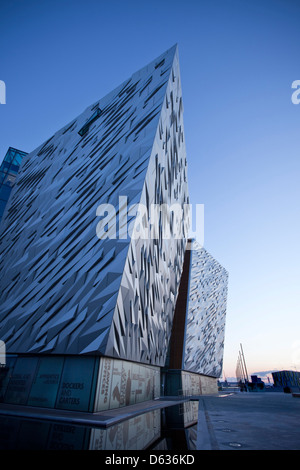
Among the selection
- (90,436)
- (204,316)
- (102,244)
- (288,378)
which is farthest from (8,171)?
(288,378)

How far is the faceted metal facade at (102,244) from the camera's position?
12.0 meters

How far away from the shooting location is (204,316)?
39.7 m

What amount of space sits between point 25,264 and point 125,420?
543 inches

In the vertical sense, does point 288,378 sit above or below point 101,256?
below

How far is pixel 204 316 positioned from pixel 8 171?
39166mm

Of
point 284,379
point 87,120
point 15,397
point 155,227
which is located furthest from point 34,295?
point 284,379

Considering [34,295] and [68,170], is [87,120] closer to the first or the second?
[68,170]

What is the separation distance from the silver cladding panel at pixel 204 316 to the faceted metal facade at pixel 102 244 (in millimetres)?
12925

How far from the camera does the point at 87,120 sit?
27.2 metres

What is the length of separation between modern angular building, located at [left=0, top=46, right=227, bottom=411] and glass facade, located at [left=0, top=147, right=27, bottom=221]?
8.46 m

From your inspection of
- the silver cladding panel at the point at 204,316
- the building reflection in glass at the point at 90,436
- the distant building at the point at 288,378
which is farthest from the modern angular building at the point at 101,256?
the distant building at the point at 288,378

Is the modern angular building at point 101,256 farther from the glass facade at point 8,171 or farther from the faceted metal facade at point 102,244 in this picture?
the glass facade at point 8,171

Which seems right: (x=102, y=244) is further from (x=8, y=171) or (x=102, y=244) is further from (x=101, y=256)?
(x=8, y=171)

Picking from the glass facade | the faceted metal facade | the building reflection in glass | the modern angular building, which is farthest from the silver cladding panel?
the glass facade
